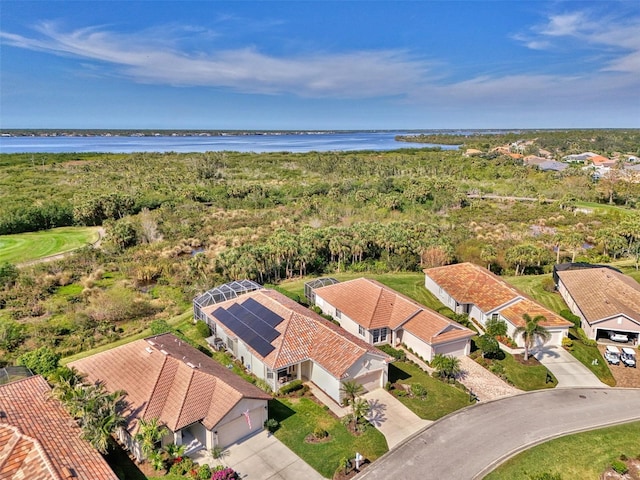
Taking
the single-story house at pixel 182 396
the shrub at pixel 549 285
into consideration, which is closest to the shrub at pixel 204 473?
the single-story house at pixel 182 396

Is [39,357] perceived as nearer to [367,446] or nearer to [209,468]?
[209,468]

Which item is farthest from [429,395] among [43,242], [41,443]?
[43,242]

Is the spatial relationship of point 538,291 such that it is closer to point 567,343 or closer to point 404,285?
point 567,343

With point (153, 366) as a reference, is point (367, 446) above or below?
below

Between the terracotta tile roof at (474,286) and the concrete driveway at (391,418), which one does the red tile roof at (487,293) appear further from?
the concrete driveway at (391,418)

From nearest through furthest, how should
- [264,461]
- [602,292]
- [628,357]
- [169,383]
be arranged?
[264,461] < [169,383] < [628,357] < [602,292]

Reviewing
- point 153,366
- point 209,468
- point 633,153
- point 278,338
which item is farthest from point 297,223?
point 633,153
